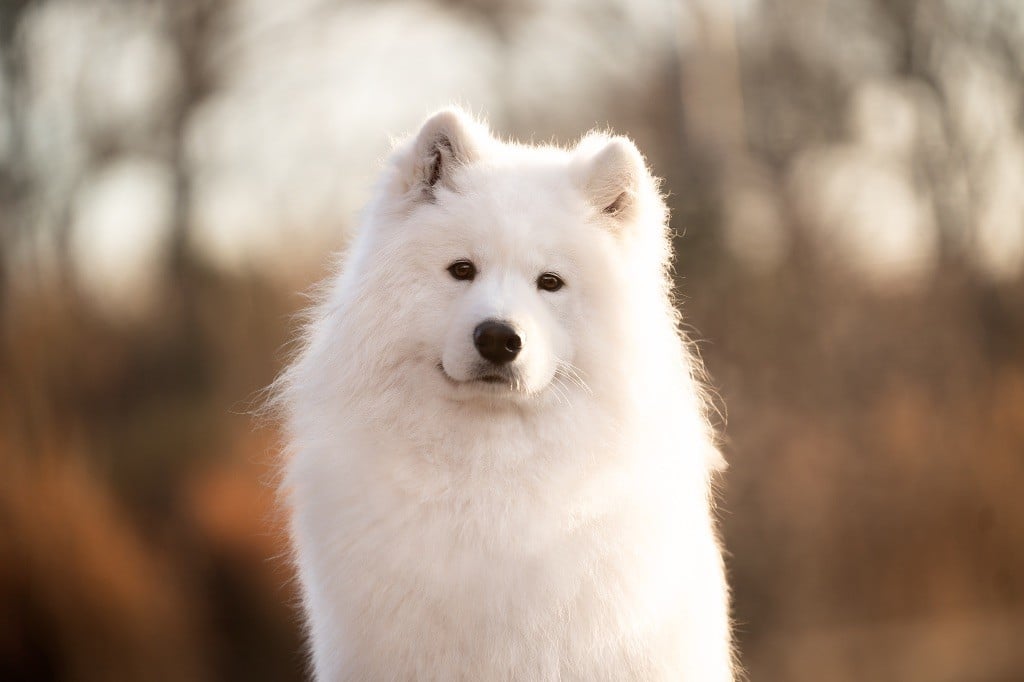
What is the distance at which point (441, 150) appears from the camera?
299cm

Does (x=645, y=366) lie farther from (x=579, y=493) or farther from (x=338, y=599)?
(x=338, y=599)

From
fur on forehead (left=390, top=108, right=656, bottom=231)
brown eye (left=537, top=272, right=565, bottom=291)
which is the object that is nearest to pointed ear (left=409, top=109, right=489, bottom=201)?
fur on forehead (left=390, top=108, right=656, bottom=231)

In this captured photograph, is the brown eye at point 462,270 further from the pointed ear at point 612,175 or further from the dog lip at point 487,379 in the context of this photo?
the pointed ear at point 612,175

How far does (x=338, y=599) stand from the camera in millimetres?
2818

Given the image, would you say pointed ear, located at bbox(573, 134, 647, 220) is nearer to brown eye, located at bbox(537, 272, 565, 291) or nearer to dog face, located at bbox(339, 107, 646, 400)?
dog face, located at bbox(339, 107, 646, 400)

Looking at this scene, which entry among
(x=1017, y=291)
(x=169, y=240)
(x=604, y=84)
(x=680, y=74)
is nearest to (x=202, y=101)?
(x=169, y=240)

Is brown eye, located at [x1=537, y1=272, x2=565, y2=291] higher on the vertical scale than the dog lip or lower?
higher

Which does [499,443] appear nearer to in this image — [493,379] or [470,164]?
[493,379]

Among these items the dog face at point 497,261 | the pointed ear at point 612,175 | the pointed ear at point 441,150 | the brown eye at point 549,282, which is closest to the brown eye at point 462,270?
the dog face at point 497,261

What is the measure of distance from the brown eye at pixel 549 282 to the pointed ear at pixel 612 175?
342 mm

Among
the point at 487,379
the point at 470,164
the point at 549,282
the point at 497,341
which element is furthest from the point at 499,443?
the point at 470,164

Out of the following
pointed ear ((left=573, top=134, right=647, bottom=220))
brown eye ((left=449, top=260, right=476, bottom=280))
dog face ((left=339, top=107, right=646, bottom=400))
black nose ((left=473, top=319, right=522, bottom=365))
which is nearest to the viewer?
black nose ((left=473, top=319, right=522, bottom=365))

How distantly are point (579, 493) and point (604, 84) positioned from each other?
6939mm

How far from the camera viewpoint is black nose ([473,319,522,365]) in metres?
2.54
